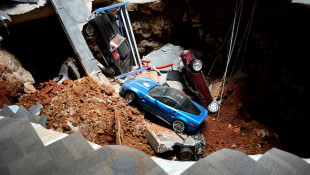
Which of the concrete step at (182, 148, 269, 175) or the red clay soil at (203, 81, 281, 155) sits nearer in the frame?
the concrete step at (182, 148, 269, 175)

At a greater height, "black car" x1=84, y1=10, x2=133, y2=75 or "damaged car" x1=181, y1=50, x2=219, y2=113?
"black car" x1=84, y1=10, x2=133, y2=75

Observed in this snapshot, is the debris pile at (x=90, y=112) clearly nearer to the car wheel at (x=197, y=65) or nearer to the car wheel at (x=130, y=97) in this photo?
the car wheel at (x=130, y=97)

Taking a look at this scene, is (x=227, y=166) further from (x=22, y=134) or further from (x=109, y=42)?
(x=109, y=42)

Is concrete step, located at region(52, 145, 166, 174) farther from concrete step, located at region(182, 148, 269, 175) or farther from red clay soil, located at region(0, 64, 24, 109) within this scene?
red clay soil, located at region(0, 64, 24, 109)

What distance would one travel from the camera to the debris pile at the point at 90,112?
464cm

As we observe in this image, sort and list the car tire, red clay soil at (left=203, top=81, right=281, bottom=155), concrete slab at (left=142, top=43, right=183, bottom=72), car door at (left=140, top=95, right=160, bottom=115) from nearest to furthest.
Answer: red clay soil at (left=203, top=81, right=281, bottom=155)
car door at (left=140, top=95, right=160, bottom=115)
the car tire
concrete slab at (left=142, top=43, right=183, bottom=72)

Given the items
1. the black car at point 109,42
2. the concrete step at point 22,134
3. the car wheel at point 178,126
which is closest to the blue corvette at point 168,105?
the car wheel at point 178,126

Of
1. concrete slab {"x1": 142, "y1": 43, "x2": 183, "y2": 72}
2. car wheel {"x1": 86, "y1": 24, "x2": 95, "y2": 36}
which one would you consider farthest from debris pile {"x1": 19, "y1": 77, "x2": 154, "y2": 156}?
concrete slab {"x1": 142, "y1": 43, "x2": 183, "y2": 72}

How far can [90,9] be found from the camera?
22.6 ft

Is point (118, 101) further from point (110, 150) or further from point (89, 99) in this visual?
point (110, 150)

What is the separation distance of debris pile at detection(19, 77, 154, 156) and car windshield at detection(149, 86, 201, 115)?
98cm

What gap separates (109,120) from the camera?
504cm

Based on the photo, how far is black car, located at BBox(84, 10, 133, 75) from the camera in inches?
244

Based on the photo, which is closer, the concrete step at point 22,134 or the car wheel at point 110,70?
the concrete step at point 22,134
